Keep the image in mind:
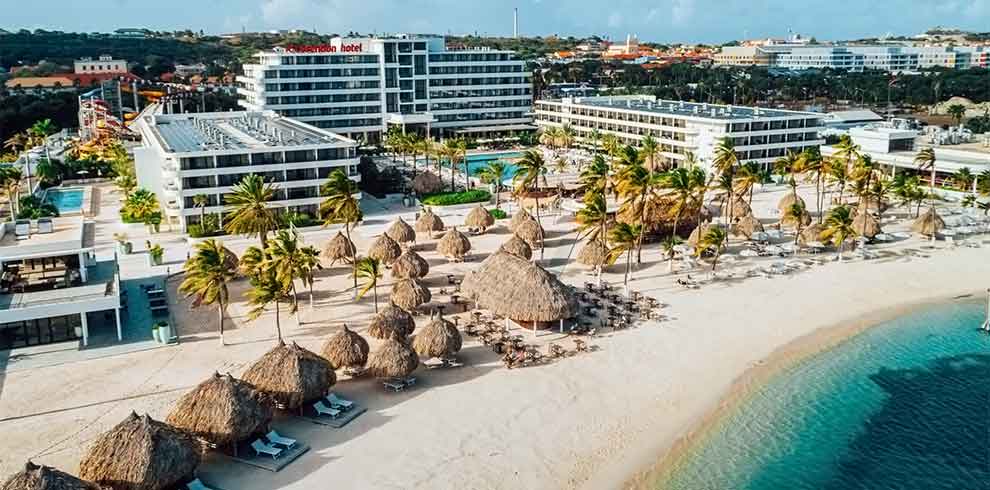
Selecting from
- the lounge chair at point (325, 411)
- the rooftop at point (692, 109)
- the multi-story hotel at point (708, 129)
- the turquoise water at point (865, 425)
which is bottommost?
the turquoise water at point (865, 425)

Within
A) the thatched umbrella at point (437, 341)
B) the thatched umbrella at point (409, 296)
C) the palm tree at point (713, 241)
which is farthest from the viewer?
the palm tree at point (713, 241)

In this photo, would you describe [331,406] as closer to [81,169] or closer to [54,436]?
[54,436]

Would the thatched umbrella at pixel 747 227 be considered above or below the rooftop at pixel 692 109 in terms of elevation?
below

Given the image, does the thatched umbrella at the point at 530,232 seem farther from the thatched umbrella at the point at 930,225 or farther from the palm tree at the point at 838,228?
the thatched umbrella at the point at 930,225

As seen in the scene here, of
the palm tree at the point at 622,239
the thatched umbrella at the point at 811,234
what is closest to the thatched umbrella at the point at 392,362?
the palm tree at the point at 622,239

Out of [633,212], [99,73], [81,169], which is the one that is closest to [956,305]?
[633,212]

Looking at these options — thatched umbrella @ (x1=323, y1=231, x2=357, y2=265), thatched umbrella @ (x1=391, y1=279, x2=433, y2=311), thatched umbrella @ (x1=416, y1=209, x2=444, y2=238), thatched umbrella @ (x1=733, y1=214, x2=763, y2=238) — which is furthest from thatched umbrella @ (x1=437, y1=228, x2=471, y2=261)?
thatched umbrella @ (x1=733, y1=214, x2=763, y2=238)
